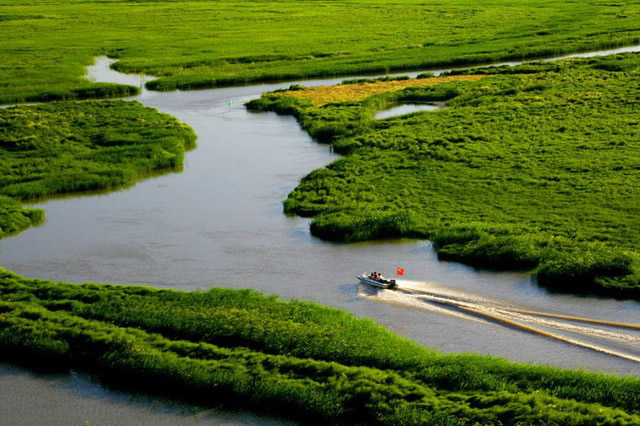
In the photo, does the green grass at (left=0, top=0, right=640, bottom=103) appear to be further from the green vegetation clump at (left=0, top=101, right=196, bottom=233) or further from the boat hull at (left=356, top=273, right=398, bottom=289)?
the boat hull at (left=356, top=273, right=398, bottom=289)

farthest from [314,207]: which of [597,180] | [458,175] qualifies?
[597,180]

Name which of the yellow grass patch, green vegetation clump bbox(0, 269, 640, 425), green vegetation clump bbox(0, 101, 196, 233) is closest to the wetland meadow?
green vegetation clump bbox(0, 269, 640, 425)

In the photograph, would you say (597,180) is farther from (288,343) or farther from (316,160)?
(288,343)

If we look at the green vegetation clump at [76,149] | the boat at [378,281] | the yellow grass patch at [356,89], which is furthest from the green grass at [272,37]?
the boat at [378,281]

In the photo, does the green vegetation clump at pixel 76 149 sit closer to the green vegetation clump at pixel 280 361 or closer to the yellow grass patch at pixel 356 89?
the green vegetation clump at pixel 280 361

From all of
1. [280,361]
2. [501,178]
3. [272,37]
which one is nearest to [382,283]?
[280,361]

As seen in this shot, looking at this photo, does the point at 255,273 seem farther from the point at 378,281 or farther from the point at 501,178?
the point at 501,178

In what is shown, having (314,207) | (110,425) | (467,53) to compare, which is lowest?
(110,425)
